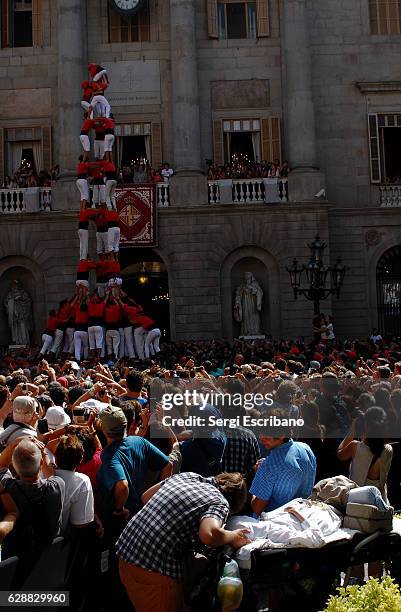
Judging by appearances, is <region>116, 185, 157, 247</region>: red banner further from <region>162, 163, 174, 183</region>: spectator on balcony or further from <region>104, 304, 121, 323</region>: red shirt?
<region>104, 304, 121, 323</region>: red shirt

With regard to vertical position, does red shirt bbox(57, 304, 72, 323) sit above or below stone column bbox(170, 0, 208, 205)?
below

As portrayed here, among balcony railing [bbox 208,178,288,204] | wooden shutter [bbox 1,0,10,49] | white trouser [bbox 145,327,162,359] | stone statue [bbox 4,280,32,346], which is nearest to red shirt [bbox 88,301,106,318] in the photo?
white trouser [bbox 145,327,162,359]

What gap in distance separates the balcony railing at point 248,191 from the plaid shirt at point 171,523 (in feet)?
86.1

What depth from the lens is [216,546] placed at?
19.0ft

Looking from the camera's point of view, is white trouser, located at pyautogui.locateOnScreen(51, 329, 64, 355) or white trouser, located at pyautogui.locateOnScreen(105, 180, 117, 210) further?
white trouser, located at pyautogui.locateOnScreen(105, 180, 117, 210)

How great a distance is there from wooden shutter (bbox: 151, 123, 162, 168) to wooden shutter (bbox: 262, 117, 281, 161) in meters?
3.94

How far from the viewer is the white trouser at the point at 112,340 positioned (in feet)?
82.3

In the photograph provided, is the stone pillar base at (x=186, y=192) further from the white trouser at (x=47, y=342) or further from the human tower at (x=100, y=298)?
the white trouser at (x=47, y=342)

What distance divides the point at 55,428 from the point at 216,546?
3.88m

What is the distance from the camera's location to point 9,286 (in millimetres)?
32719

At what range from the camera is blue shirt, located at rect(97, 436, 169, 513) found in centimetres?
729

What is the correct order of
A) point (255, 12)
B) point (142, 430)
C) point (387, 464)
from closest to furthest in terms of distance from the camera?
point (387, 464) → point (142, 430) → point (255, 12)

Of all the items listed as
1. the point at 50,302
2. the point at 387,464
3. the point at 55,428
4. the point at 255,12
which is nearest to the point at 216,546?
the point at 387,464

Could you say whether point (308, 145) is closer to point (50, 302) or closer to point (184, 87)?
point (184, 87)
